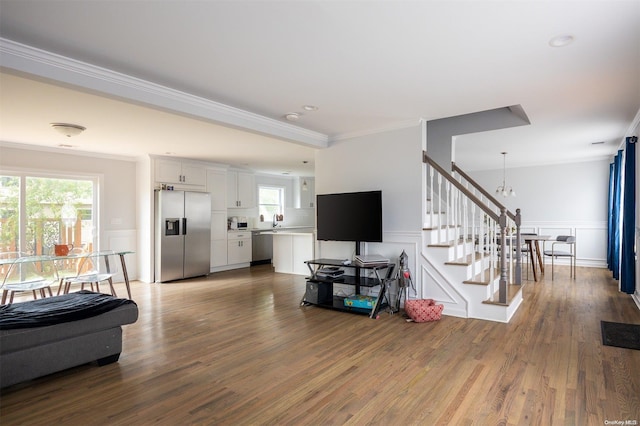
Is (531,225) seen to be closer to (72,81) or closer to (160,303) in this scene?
(160,303)

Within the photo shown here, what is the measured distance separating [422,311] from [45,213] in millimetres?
5945

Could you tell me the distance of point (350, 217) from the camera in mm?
4637

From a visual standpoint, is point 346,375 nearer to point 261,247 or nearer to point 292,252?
point 292,252

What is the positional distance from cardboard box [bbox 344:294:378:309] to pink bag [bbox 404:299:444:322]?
0.49 meters

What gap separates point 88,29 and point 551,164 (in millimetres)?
8923

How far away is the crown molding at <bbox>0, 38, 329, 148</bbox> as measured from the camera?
8.10 ft

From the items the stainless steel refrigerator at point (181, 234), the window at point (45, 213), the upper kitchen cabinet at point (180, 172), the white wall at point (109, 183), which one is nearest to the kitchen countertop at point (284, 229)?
the stainless steel refrigerator at point (181, 234)

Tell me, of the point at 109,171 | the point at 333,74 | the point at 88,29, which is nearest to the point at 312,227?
the point at 109,171

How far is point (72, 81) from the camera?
107 inches

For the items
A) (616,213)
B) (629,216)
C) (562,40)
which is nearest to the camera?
(562,40)

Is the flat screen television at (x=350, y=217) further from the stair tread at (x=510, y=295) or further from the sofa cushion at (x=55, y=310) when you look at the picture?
the sofa cushion at (x=55, y=310)

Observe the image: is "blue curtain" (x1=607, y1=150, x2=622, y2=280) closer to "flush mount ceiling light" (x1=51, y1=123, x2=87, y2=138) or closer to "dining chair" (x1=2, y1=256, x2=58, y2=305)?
"flush mount ceiling light" (x1=51, y1=123, x2=87, y2=138)

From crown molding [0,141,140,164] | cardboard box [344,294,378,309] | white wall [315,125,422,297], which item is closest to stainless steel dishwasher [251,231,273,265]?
crown molding [0,141,140,164]

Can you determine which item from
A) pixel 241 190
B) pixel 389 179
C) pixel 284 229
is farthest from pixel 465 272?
pixel 284 229
